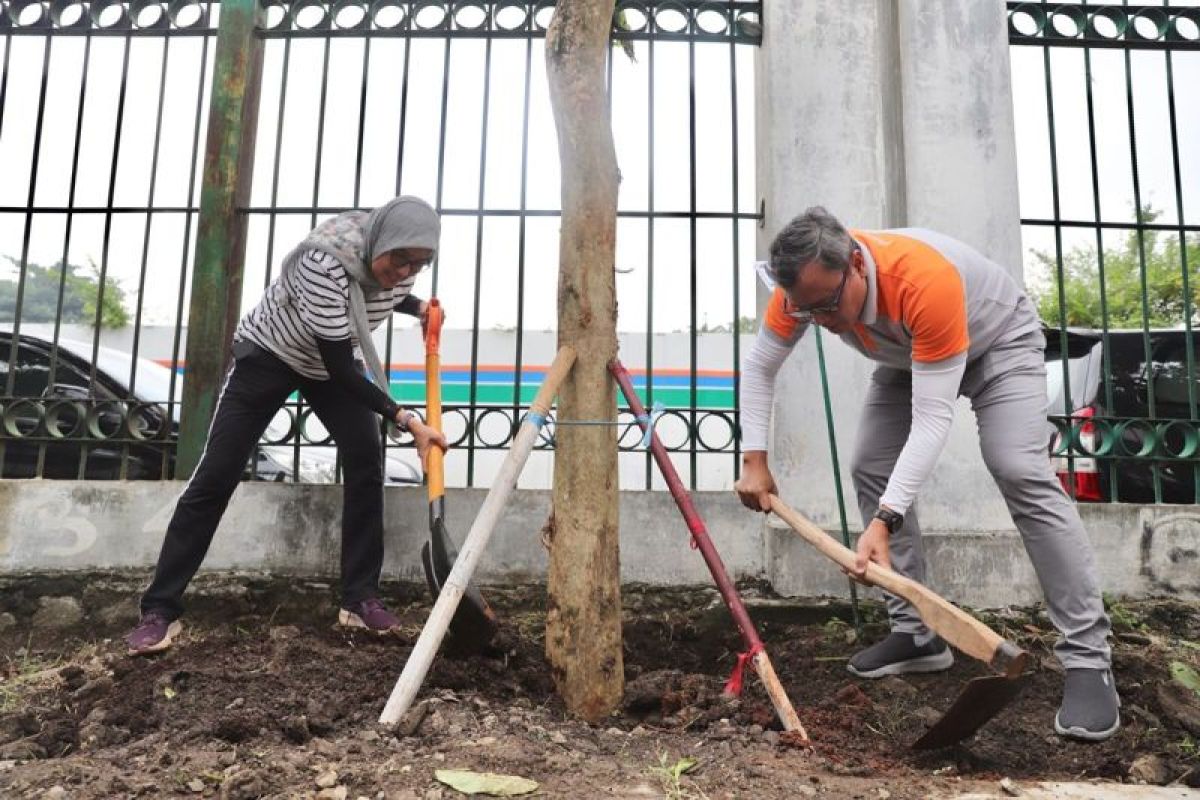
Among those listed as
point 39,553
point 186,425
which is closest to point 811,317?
point 186,425

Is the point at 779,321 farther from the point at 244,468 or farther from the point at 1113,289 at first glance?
the point at 1113,289

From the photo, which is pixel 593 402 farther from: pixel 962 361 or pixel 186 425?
pixel 186 425

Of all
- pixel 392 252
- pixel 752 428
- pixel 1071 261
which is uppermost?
pixel 1071 261

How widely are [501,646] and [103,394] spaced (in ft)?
9.23

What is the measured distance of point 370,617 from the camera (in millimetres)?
3211

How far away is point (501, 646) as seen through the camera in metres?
2.89

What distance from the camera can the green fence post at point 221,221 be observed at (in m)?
3.81

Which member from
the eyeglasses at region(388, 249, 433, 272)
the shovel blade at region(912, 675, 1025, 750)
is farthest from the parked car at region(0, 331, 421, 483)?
the shovel blade at region(912, 675, 1025, 750)

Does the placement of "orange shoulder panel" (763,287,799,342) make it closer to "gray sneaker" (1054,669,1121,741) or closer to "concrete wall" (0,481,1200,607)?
"concrete wall" (0,481,1200,607)

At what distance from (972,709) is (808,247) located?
4.13 feet

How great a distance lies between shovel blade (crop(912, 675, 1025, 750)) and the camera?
2.07 m

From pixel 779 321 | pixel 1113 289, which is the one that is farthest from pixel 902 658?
pixel 1113 289

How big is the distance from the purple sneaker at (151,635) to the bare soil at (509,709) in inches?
3.4

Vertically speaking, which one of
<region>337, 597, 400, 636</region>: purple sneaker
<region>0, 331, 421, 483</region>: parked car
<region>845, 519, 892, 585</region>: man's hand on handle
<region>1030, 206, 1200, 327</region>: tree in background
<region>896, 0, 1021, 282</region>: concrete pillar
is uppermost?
<region>1030, 206, 1200, 327</region>: tree in background
